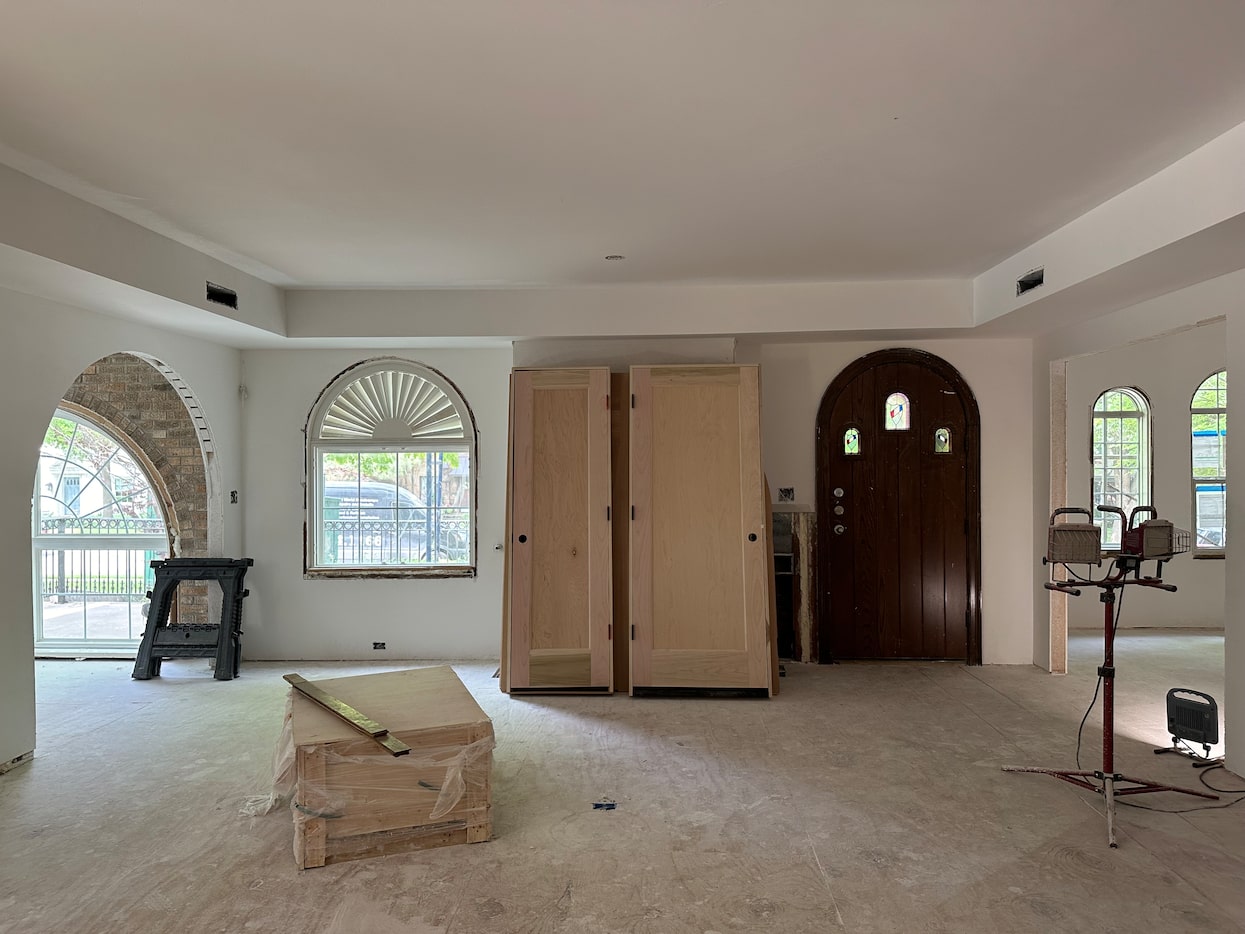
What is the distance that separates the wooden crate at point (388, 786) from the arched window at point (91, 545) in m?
4.37

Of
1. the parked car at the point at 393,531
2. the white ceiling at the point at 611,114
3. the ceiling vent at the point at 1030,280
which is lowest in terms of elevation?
the parked car at the point at 393,531

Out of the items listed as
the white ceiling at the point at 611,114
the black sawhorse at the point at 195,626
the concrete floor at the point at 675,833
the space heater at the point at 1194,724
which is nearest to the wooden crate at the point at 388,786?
the concrete floor at the point at 675,833

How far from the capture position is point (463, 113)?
2963 mm

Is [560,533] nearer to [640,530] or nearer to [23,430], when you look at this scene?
[640,530]

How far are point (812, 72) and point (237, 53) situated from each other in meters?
1.74

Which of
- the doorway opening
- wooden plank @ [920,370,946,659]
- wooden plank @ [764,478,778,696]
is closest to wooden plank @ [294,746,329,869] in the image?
wooden plank @ [764,478,778,696]

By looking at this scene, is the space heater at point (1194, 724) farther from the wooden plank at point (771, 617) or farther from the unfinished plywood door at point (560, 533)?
the unfinished plywood door at point (560, 533)

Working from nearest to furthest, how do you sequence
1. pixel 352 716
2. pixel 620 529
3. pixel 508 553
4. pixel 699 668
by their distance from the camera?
pixel 352 716
pixel 699 668
pixel 508 553
pixel 620 529

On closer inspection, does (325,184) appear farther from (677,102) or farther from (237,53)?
(677,102)

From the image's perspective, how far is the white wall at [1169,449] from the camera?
7676 millimetres

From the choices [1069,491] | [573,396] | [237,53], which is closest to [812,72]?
[237,53]

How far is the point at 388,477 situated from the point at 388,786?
3.73 meters

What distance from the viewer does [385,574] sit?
21.3 ft

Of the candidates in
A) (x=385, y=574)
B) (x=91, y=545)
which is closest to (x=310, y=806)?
(x=385, y=574)
